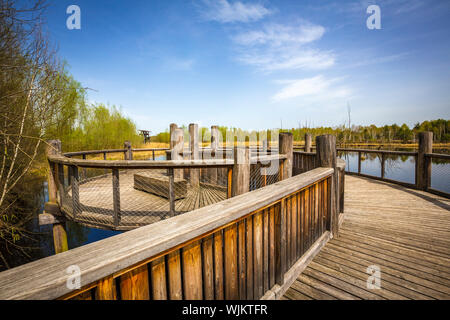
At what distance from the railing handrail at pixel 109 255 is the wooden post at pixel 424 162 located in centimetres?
717

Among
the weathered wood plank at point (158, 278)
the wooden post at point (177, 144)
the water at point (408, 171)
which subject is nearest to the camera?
the weathered wood plank at point (158, 278)

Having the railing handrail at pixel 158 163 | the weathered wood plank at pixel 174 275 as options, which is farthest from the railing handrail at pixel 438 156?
the weathered wood plank at pixel 174 275

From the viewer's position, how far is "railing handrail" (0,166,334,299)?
64 cm

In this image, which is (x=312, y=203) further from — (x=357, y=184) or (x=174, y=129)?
(x=357, y=184)

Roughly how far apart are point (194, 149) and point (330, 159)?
4.85 meters

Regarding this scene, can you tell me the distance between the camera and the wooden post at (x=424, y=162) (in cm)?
589

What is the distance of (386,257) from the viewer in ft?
9.00

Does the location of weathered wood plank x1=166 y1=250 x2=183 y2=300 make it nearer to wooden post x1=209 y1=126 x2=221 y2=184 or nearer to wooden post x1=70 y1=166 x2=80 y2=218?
wooden post x1=70 y1=166 x2=80 y2=218

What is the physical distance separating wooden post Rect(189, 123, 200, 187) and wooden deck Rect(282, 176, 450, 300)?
473cm

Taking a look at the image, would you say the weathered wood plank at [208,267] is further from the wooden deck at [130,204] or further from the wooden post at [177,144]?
the wooden post at [177,144]

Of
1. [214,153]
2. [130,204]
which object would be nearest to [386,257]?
[130,204]

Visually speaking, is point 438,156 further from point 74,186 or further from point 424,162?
point 74,186
